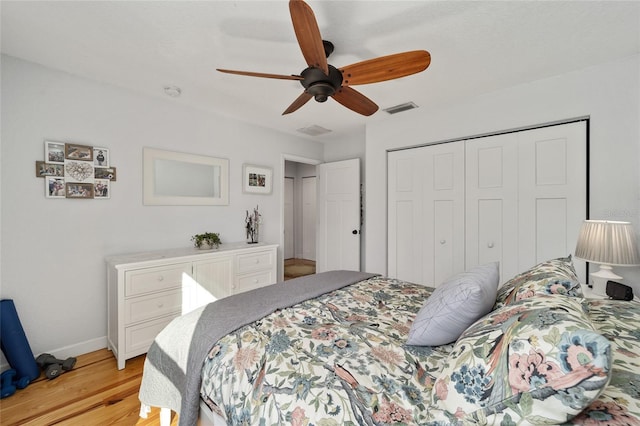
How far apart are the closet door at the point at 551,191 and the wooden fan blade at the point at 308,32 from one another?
2.21m

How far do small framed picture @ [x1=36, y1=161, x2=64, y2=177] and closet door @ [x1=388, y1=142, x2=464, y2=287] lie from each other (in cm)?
334

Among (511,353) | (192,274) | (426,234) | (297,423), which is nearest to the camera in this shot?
(511,353)

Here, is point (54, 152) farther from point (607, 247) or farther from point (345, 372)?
A: point (607, 247)

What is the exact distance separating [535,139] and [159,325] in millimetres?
3836

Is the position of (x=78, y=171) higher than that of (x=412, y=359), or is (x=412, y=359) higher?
(x=78, y=171)

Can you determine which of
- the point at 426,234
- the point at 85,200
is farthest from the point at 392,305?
the point at 85,200

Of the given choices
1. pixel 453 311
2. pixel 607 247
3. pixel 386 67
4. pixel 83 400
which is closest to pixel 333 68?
pixel 386 67

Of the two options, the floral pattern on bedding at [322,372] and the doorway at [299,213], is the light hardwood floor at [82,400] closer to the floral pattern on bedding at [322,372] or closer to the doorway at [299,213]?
the floral pattern on bedding at [322,372]

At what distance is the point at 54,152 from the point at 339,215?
324 centimetres

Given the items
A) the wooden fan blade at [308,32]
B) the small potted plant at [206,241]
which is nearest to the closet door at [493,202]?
the wooden fan blade at [308,32]

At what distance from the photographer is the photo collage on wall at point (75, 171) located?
2.22m

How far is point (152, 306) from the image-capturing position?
2363 mm

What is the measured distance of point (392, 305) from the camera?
162cm

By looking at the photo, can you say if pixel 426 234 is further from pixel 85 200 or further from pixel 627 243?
pixel 85 200
